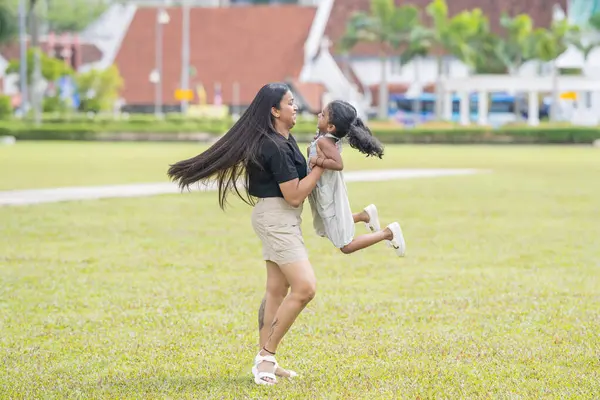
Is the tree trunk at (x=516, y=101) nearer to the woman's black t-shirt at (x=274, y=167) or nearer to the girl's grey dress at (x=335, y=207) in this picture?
the girl's grey dress at (x=335, y=207)

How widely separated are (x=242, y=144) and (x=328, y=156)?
488 mm

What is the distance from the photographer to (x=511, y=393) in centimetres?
706

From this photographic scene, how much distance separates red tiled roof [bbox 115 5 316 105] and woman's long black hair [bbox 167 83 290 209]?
244 ft

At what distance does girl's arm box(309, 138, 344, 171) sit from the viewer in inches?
280

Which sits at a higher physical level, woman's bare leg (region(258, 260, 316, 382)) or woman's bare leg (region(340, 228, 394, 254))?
woman's bare leg (region(340, 228, 394, 254))

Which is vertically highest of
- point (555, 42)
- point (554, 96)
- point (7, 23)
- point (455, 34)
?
point (7, 23)

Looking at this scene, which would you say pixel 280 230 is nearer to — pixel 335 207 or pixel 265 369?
pixel 335 207

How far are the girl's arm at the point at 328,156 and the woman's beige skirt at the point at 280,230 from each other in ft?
1.05

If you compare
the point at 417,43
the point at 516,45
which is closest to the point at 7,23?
the point at 417,43

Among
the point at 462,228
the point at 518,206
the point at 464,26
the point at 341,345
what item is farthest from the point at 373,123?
the point at 341,345

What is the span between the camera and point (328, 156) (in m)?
7.13

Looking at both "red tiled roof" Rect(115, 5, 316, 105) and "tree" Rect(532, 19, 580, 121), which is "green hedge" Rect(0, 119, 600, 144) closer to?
"tree" Rect(532, 19, 580, 121)

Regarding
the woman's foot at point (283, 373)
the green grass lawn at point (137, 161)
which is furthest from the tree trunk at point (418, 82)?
the woman's foot at point (283, 373)

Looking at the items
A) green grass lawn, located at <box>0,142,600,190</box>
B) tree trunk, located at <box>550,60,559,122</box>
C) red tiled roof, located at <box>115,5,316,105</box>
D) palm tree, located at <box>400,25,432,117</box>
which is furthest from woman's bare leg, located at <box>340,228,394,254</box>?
red tiled roof, located at <box>115,5,316,105</box>
